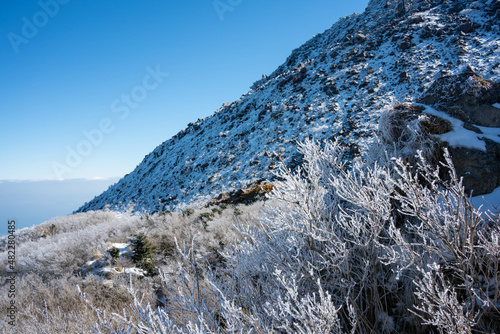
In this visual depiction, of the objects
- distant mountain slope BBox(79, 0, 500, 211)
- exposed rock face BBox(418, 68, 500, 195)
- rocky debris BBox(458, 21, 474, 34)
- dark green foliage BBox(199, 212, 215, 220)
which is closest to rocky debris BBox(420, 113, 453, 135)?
exposed rock face BBox(418, 68, 500, 195)

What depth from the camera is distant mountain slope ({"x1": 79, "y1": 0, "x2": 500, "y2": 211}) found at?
16505 millimetres

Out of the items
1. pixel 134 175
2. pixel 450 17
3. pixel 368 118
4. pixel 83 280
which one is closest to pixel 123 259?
pixel 83 280

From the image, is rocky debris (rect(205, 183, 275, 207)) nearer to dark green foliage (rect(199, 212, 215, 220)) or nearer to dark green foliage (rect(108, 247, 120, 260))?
dark green foliage (rect(199, 212, 215, 220))

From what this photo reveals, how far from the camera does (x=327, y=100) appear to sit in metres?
19.7

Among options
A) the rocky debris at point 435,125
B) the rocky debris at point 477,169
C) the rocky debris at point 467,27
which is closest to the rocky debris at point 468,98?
the rocky debris at point 435,125

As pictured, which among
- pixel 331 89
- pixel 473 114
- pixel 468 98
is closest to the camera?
pixel 473 114

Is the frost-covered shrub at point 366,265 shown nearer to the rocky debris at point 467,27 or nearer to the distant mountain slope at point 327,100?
the distant mountain slope at point 327,100

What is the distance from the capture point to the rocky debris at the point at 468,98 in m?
4.37

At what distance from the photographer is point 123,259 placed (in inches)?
258

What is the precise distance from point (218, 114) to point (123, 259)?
22865mm

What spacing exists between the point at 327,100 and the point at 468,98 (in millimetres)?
15708

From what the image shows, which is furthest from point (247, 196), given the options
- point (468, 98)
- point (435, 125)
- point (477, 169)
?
point (477, 169)

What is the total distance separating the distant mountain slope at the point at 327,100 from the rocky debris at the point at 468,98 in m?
8.52

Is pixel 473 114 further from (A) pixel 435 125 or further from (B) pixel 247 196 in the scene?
(B) pixel 247 196
